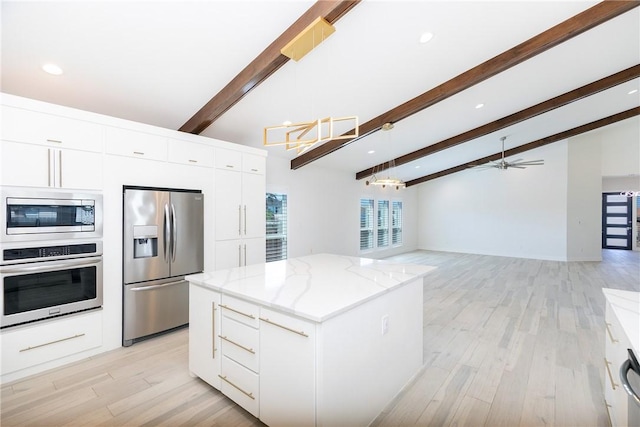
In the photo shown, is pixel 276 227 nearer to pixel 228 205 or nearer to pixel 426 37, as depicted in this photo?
pixel 228 205

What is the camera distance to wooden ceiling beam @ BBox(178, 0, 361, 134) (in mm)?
2195

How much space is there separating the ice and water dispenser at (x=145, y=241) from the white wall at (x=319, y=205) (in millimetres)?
2678

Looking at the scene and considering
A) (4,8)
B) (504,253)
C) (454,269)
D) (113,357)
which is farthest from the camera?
(504,253)

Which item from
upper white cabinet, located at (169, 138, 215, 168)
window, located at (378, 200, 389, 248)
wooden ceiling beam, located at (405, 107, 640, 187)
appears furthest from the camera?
window, located at (378, 200, 389, 248)

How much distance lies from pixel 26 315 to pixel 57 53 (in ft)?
7.25

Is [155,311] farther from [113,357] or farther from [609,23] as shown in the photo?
[609,23]

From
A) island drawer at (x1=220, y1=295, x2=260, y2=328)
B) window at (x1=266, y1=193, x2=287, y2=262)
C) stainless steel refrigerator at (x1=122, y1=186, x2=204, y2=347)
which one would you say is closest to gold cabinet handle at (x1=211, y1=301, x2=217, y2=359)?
island drawer at (x1=220, y1=295, x2=260, y2=328)

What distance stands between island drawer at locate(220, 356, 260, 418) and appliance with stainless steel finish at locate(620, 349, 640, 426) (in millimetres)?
1747

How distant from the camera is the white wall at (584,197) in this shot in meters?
7.77

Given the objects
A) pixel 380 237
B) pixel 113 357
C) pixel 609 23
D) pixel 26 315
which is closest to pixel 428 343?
pixel 113 357

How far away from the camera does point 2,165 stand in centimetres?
221

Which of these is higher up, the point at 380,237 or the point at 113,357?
the point at 380,237

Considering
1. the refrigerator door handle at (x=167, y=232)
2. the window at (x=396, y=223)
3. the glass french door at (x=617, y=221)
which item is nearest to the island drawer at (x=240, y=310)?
the refrigerator door handle at (x=167, y=232)

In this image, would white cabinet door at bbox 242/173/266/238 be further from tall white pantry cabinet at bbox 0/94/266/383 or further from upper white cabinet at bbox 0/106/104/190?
upper white cabinet at bbox 0/106/104/190
